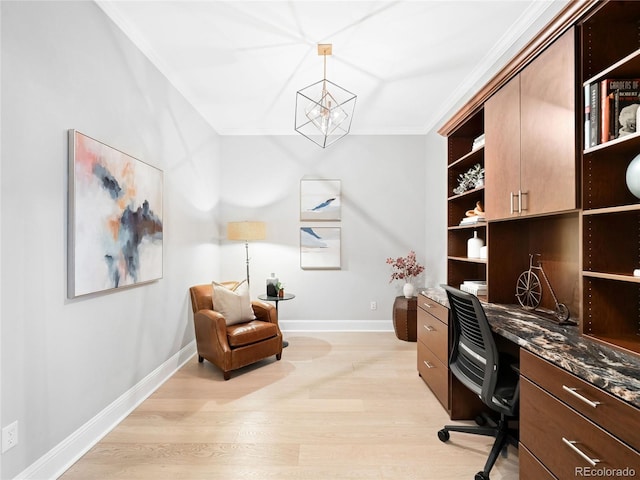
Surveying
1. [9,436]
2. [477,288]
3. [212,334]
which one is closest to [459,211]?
[477,288]

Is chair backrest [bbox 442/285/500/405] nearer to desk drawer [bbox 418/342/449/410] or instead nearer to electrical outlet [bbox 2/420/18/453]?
desk drawer [bbox 418/342/449/410]

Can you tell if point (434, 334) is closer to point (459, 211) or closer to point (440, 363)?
point (440, 363)

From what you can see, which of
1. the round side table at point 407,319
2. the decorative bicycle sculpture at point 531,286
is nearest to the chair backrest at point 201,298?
the round side table at point 407,319

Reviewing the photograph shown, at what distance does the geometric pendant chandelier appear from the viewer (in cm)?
262

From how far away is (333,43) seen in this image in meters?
2.52

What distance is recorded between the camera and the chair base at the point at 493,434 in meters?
1.67

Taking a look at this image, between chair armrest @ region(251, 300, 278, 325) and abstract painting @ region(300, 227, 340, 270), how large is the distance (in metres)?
1.13

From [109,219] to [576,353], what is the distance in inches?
104

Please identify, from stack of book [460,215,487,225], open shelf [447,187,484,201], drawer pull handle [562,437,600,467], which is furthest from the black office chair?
open shelf [447,187,484,201]

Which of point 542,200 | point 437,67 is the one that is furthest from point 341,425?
point 437,67

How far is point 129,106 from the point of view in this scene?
7.93ft

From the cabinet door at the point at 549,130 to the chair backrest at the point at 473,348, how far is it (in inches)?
→ 25.5

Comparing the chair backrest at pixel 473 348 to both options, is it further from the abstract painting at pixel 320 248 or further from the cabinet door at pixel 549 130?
the abstract painting at pixel 320 248

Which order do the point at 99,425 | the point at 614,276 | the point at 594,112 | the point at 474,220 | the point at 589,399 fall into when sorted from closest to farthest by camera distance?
the point at 589,399, the point at 614,276, the point at 594,112, the point at 99,425, the point at 474,220
